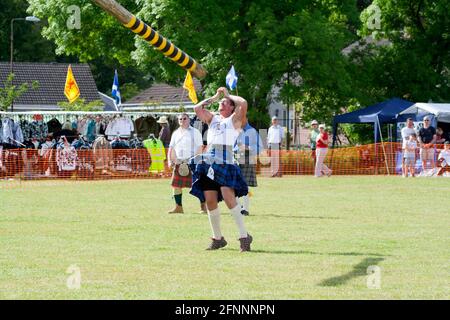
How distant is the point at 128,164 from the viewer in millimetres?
25516

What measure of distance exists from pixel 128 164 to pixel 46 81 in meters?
24.5

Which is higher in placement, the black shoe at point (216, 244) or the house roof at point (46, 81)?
the house roof at point (46, 81)

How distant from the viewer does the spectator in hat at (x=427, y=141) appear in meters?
25.7

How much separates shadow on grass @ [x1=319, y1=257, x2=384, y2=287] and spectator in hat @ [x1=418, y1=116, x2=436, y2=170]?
56.0 feet

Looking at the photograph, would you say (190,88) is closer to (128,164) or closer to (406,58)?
(128,164)

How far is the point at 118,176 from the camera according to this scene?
83.0 feet

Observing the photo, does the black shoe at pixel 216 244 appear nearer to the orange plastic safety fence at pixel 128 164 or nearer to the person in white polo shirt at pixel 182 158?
the person in white polo shirt at pixel 182 158

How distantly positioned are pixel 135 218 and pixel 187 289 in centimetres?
645

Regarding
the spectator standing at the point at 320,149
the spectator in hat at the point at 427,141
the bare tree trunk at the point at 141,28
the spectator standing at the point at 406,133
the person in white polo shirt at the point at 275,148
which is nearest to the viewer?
the bare tree trunk at the point at 141,28

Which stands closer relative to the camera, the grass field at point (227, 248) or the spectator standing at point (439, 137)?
the grass field at point (227, 248)

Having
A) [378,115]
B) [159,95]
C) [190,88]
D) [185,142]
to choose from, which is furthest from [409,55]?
[159,95]

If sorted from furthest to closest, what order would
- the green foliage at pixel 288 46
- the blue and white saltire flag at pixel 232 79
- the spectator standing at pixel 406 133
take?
the green foliage at pixel 288 46 < the blue and white saltire flag at pixel 232 79 < the spectator standing at pixel 406 133

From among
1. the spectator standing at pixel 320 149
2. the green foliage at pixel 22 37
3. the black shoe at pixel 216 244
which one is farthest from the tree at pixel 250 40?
the black shoe at pixel 216 244

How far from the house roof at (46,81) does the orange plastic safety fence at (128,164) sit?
21007 millimetres
